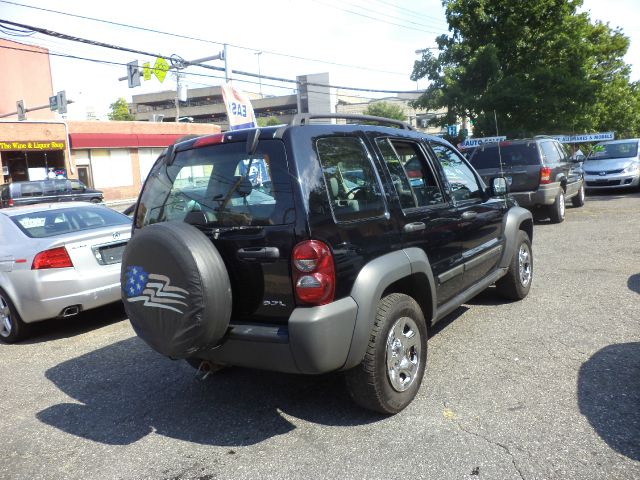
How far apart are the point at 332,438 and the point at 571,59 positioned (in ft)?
66.2

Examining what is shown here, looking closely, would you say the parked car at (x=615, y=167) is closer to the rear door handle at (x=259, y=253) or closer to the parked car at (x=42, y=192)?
the rear door handle at (x=259, y=253)

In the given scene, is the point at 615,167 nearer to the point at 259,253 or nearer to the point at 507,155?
the point at 507,155

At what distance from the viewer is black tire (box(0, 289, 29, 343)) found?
5.49 meters

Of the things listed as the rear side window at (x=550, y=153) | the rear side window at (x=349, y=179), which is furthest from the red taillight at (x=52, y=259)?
the rear side window at (x=550, y=153)

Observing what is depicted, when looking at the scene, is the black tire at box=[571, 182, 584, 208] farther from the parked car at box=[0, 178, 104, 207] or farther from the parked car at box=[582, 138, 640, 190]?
the parked car at box=[0, 178, 104, 207]

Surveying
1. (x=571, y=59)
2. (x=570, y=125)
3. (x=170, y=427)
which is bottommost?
(x=170, y=427)

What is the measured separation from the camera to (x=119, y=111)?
72812 mm

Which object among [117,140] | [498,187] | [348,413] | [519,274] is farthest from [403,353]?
[117,140]

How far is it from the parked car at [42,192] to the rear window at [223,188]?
55.5 feet

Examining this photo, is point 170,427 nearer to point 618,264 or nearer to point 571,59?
point 618,264

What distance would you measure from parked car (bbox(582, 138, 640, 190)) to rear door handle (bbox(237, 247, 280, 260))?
16.0 metres

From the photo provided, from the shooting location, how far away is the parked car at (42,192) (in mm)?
19562

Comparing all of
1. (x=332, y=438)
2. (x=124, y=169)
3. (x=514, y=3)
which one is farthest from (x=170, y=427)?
(x=124, y=169)

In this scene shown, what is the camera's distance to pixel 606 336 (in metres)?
4.60
